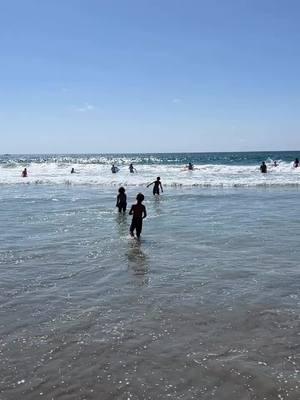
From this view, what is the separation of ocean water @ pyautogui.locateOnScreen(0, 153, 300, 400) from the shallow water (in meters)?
0.02

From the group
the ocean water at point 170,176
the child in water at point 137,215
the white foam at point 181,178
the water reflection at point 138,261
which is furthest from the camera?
the ocean water at point 170,176

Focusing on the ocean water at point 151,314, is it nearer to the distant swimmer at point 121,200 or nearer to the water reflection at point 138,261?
the water reflection at point 138,261

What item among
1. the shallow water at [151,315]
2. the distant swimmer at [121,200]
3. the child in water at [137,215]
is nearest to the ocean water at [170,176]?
the distant swimmer at [121,200]

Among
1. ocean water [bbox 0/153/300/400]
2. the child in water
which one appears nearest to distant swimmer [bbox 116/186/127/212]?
ocean water [bbox 0/153/300/400]

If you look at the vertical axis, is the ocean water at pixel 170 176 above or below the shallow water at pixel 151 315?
above

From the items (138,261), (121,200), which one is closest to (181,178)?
(121,200)

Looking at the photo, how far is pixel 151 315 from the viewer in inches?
310

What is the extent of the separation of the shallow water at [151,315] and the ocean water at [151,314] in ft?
0.07

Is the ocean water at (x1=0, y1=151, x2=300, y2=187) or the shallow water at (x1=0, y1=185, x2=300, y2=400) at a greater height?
the ocean water at (x1=0, y1=151, x2=300, y2=187)

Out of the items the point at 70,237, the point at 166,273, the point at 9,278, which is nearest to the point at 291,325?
the point at 166,273

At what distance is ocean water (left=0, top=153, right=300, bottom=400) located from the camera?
5.71 m

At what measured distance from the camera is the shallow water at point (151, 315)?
5719mm

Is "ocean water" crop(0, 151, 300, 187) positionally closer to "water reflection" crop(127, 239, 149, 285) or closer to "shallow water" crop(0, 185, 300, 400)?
"water reflection" crop(127, 239, 149, 285)

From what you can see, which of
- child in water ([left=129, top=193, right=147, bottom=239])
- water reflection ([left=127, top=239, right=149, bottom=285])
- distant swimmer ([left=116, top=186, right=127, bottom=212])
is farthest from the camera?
distant swimmer ([left=116, top=186, right=127, bottom=212])
